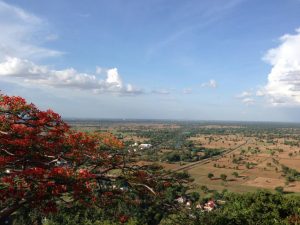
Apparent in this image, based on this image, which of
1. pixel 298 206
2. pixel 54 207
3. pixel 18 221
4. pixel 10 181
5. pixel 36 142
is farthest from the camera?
pixel 18 221

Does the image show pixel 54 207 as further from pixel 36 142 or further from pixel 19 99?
pixel 19 99

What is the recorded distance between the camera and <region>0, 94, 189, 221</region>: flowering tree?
39.9 feet

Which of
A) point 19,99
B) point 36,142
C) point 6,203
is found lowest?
point 6,203

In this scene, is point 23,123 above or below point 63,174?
above

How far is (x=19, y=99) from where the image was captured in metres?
14.5

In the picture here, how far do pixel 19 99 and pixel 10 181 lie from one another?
399cm

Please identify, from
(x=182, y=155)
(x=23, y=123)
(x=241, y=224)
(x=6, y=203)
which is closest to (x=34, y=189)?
(x=6, y=203)

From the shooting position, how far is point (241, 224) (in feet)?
56.3

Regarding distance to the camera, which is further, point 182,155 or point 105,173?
point 182,155

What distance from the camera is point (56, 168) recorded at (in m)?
12.4

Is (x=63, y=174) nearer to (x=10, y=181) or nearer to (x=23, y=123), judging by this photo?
(x=10, y=181)

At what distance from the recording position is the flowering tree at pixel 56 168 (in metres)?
12.2

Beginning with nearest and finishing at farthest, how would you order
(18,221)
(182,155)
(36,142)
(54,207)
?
(54,207)
(36,142)
(18,221)
(182,155)

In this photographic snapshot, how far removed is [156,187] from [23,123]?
19.4 ft
